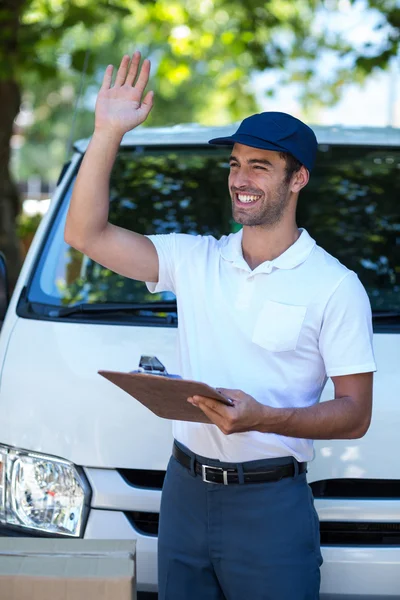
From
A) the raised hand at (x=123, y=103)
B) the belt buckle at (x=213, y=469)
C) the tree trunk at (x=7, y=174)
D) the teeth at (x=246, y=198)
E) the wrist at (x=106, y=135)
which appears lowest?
the belt buckle at (x=213, y=469)

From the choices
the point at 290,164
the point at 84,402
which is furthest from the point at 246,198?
the point at 84,402

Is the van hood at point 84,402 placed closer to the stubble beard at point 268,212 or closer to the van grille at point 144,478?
the van grille at point 144,478

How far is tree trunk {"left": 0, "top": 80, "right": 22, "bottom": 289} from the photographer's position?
30.0ft

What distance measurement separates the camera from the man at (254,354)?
2.58 metres

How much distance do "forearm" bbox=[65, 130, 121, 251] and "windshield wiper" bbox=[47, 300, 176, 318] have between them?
2.39 ft

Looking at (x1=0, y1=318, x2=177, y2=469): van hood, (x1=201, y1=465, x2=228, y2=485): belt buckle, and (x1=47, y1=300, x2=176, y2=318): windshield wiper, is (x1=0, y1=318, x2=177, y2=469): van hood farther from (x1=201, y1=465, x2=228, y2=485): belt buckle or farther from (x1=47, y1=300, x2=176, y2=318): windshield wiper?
(x1=201, y1=465, x2=228, y2=485): belt buckle

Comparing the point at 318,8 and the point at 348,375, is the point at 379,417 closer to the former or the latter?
the point at 348,375

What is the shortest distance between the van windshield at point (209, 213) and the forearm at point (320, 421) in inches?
41.2

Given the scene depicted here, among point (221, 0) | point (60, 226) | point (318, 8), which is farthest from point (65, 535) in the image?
point (318, 8)

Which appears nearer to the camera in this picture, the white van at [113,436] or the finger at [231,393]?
the finger at [231,393]

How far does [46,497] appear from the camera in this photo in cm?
298

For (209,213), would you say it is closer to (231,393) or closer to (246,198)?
(246,198)

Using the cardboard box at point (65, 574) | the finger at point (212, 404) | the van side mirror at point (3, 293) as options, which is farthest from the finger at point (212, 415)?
the van side mirror at point (3, 293)

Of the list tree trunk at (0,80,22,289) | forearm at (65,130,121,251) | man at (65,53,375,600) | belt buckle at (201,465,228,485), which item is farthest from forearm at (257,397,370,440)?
tree trunk at (0,80,22,289)
